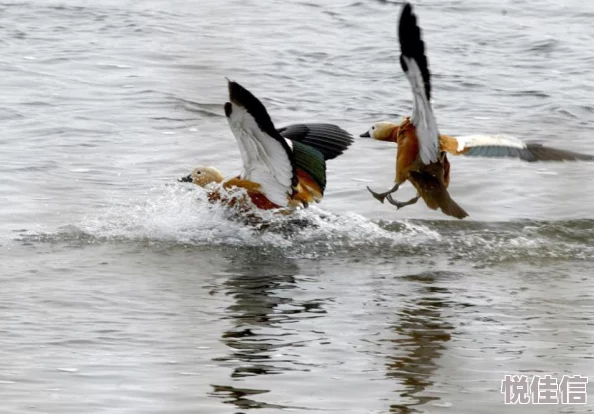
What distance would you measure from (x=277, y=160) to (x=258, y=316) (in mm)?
2142

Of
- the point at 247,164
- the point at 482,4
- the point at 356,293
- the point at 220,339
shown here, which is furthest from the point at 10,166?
the point at 482,4

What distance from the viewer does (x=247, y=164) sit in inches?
368

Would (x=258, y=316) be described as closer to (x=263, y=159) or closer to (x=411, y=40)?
(x=411, y=40)

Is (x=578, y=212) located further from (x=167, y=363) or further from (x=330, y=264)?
(x=167, y=363)

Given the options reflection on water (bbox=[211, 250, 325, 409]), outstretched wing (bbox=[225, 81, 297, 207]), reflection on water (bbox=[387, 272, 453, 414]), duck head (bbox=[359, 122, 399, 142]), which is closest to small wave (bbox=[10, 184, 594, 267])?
outstretched wing (bbox=[225, 81, 297, 207])

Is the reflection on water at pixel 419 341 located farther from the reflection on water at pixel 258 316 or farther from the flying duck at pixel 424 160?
the flying duck at pixel 424 160

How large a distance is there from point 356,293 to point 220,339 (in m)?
1.48

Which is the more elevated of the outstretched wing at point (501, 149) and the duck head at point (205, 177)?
the outstretched wing at point (501, 149)

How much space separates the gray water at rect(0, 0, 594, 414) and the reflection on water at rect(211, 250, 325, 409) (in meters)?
0.02

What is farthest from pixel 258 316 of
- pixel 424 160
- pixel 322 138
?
pixel 322 138

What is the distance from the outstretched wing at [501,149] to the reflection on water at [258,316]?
133 cm

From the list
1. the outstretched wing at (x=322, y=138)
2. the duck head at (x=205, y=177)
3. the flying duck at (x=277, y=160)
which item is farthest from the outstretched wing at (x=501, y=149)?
the duck head at (x=205, y=177)

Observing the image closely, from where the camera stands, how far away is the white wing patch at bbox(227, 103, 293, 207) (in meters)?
8.66

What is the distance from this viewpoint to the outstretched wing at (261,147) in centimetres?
831
